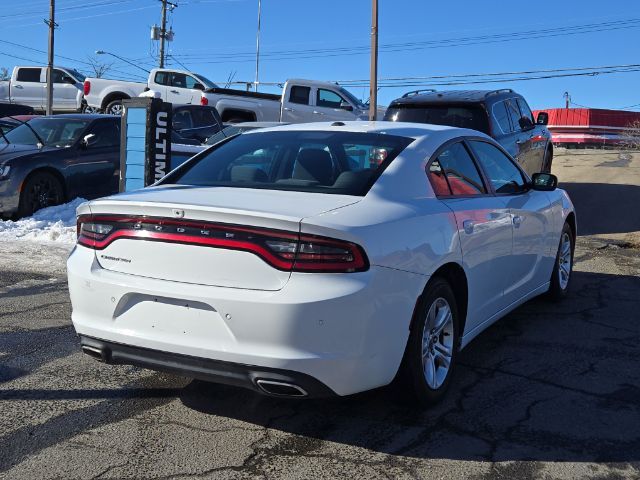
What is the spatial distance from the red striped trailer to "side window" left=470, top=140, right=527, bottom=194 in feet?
118

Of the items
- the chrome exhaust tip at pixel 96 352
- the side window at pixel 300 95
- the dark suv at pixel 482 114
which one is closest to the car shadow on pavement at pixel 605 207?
the dark suv at pixel 482 114

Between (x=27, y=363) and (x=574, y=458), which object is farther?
(x=27, y=363)

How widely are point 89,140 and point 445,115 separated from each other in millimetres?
5608

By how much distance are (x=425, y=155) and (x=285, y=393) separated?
1.78 meters

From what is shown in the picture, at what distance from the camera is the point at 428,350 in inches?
160

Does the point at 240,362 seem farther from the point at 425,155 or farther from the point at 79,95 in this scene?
the point at 79,95

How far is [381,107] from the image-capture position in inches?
872

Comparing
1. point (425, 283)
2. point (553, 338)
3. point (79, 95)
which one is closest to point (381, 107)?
point (79, 95)

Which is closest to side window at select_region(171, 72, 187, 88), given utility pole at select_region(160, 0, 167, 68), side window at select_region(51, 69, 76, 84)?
side window at select_region(51, 69, 76, 84)

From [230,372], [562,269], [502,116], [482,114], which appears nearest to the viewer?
[230,372]

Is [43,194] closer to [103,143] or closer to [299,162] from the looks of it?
[103,143]

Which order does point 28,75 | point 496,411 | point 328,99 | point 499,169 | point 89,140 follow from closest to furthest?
point 496,411, point 499,169, point 89,140, point 328,99, point 28,75

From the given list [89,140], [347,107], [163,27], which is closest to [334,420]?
[89,140]

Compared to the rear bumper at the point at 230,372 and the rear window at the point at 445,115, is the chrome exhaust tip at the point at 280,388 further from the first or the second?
the rear window at the point at 445,115
